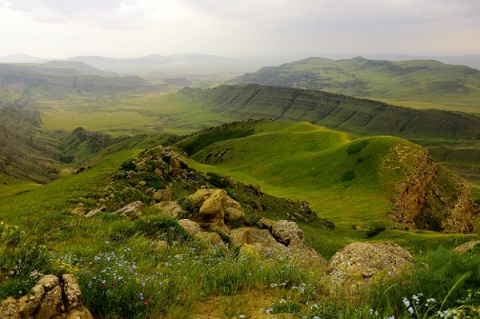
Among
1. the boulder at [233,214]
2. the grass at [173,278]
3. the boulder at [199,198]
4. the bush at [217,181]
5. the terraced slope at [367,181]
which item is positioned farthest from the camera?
the terraced slope at [367,181]

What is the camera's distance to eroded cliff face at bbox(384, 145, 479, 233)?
45.3 metres

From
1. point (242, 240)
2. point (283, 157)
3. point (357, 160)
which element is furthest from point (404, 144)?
point (242, 240)

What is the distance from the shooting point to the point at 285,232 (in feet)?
62.6

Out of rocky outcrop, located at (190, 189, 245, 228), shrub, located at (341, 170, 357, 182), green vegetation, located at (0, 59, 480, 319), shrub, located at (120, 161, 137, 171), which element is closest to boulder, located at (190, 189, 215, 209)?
rocky outcrop, located at (190, 189, 245, 228)

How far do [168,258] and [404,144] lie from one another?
181 feet

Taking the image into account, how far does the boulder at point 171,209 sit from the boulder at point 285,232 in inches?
225

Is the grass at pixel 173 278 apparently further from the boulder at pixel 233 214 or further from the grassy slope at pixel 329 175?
the grassy slope at pixel 329 175

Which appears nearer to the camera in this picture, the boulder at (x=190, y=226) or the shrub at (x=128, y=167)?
the boulder at (x=190, y=226)

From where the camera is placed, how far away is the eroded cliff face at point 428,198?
45.3 m

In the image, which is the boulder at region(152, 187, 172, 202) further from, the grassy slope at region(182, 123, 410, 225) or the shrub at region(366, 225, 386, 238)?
the grassy slope at region(182, 123, 410, 225)

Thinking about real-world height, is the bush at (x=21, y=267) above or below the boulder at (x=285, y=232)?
above

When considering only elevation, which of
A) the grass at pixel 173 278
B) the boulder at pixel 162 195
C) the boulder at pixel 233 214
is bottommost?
the boulder at pixel 233 214

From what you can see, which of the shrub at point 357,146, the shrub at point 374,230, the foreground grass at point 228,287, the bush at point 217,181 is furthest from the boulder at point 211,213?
the shrub at point 357,146

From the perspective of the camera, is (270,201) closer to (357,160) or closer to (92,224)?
(92,224)
